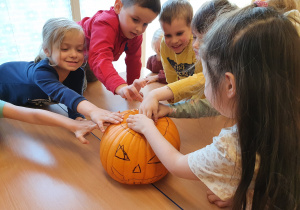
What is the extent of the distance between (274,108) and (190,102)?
0.57 m

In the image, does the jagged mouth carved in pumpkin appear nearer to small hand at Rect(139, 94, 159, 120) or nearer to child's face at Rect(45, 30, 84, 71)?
small hand at Rect(139, 94, 159, 120)

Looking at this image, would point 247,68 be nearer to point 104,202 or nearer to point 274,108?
point 274,108

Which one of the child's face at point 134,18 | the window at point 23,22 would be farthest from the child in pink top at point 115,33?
the window at point 23,22

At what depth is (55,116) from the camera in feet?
3.27

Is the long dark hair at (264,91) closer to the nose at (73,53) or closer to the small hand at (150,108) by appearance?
the small hand at (150,108)

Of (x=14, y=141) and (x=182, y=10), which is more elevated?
(x=182, y=10)

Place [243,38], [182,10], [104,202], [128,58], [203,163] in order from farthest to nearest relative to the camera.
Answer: [128,58] → [182,10] → [104,202] → [203,163] → [243,38]

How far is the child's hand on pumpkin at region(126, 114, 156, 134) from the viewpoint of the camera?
0.76 metres

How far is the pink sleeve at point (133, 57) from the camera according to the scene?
1.55 metres

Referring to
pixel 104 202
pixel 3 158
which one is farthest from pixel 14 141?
pixel 104 202

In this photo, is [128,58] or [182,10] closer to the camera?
[182,10]

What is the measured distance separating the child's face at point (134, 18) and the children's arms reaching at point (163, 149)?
1.95 feet

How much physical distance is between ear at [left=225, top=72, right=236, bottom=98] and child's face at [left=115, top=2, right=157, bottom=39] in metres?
0.74

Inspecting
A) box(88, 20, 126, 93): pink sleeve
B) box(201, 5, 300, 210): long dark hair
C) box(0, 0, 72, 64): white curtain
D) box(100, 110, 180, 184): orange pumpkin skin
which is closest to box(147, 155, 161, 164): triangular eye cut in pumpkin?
box(100, 110, 180, 184): orange pumpkin skin
